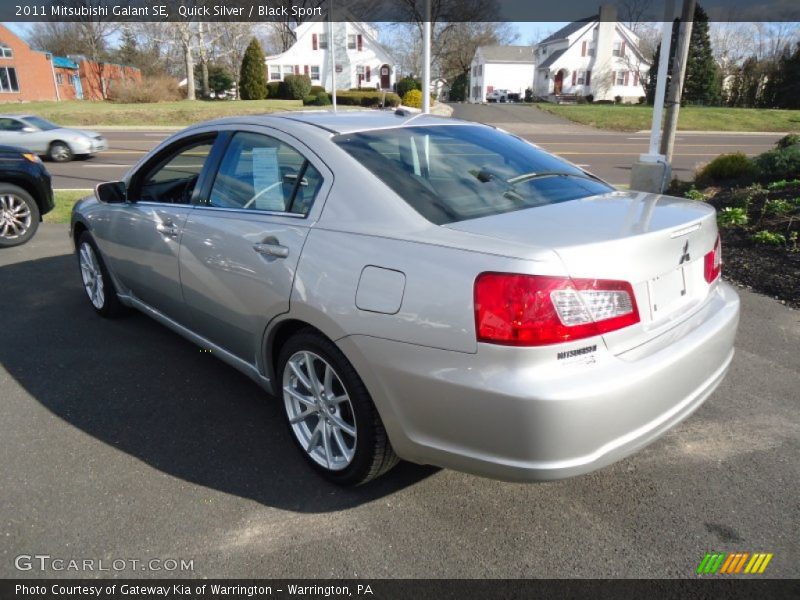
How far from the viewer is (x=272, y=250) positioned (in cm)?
283

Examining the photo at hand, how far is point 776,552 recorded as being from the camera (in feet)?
7.85

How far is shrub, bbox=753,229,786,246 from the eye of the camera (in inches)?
248

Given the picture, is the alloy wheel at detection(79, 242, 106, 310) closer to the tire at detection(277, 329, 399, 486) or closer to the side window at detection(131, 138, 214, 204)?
the side window at detection(131, 138, 214, 204)

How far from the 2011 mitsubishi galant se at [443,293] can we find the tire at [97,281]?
1.47 m

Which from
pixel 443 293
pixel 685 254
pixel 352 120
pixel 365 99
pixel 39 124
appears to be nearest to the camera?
pixel 443 293

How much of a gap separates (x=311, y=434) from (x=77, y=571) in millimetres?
1110

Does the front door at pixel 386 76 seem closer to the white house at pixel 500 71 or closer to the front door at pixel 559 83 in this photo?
the white house at pixel 500 71

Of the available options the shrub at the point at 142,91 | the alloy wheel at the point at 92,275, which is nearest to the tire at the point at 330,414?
the alloy wheel at the point at 92,275

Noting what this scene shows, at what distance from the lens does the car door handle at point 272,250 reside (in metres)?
2.77

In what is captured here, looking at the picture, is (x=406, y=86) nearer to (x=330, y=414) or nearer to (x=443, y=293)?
(x=330, y=414)

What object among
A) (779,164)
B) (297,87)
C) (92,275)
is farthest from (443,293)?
(297,87)

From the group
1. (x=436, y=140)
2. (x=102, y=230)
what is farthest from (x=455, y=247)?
(x=102, y=230)

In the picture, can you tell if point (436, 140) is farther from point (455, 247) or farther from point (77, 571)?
point (77, 571)
